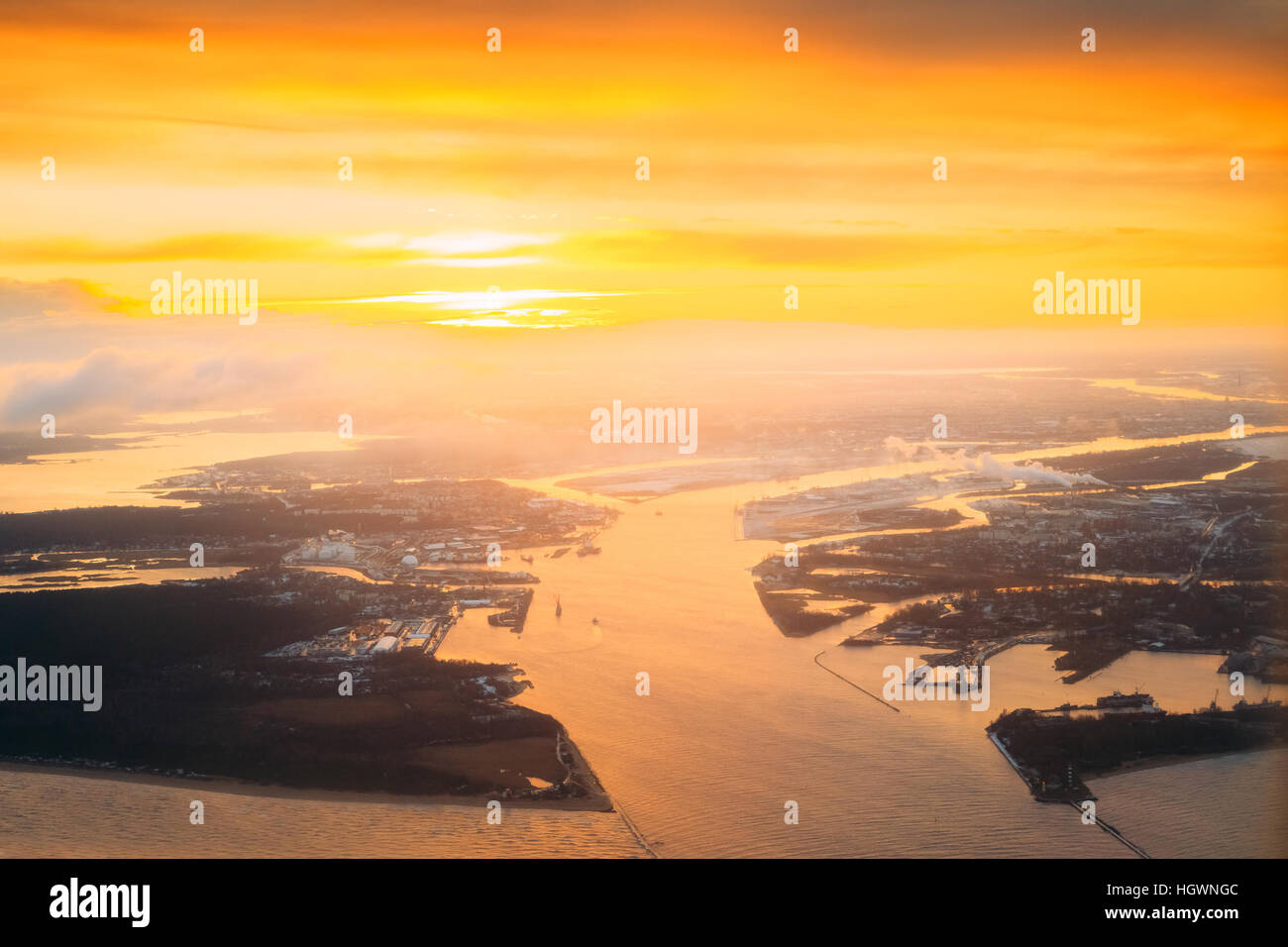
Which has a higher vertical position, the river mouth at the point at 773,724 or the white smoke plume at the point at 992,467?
the white smoke plume at the point at 992,467

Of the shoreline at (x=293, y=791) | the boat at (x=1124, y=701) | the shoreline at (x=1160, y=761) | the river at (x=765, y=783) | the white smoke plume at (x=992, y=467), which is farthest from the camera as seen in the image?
the white smoke plume at (x=992, y=467)

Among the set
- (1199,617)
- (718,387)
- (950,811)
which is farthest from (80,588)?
(718,387)

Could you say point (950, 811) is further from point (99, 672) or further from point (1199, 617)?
point (99, 672)

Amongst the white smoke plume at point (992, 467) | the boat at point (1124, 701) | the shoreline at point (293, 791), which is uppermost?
the white smoke plume at point (992, 467)

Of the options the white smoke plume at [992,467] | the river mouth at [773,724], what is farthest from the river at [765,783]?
the white smoke plume at [992,467]

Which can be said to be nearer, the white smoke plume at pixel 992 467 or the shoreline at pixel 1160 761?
the shoreline at pixel 1160 761

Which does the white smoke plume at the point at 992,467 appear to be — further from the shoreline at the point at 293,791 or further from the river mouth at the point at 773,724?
the shoreline at the point at 293,791

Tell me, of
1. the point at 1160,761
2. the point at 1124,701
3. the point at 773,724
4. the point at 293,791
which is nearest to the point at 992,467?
the point at 1124,701

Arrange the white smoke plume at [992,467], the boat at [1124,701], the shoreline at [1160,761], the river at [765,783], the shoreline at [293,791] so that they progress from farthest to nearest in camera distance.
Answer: the white smoke plume at [992,467] < the boat at [1124,701] < the shoreline at [1160,761] < the shoreline at [293,791] < the river at [765,783]

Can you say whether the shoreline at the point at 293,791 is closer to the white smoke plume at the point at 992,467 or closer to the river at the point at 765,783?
the river at the point at 765,783

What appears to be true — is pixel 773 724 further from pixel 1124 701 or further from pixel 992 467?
pixel 992 467
